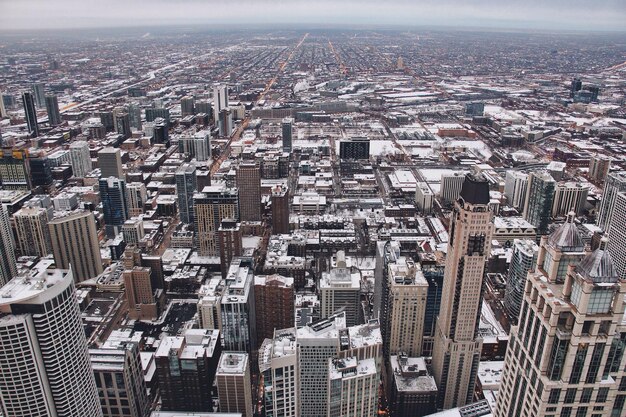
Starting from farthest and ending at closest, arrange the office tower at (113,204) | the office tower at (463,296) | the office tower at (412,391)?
the office tower at (113,204) < the office tower at (412,391) < the office tower at (463,296)

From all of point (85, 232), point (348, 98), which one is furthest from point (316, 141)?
point (85, 232)

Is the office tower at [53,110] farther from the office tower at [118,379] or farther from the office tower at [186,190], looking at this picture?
the office tower at [118,379]

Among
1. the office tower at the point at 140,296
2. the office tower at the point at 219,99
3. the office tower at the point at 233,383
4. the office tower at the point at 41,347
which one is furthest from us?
the office tower at the point at 219,99

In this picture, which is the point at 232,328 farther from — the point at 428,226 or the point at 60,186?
the point at 60,186

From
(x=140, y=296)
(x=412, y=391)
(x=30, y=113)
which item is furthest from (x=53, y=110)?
(x=412, y=391)

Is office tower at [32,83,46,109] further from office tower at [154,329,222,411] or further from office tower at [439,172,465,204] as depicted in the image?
office tower at [154,329,222,411]

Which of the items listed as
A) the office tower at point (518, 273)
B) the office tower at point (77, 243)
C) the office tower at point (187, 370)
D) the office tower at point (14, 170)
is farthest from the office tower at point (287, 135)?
the office tower at point (187, 370)
